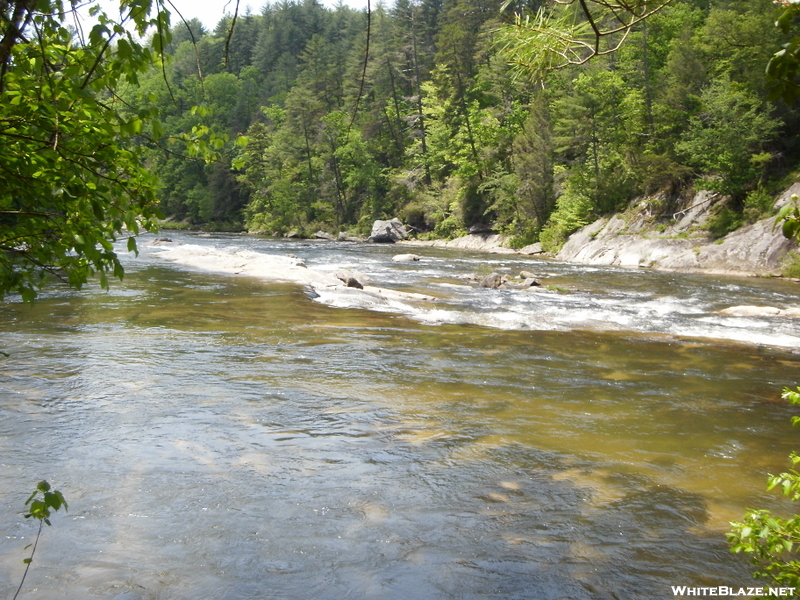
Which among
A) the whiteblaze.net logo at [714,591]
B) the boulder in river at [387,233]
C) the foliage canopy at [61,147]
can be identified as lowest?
the whiteblaze.net logo at [714,591]

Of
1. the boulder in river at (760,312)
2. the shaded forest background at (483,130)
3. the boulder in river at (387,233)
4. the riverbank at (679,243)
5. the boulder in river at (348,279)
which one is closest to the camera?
the boulder in river at (760,312)

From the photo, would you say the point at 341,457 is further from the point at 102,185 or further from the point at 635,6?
the point at 635,6

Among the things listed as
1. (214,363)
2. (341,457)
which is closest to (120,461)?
(341,457)

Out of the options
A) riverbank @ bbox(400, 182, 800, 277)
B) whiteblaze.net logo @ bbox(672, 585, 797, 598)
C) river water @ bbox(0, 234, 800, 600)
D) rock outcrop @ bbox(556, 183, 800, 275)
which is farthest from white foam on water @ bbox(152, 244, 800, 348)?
whiteblaze.net logo @ bbox(672, 585, 797, 598)

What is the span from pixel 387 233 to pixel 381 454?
40174 millimetres

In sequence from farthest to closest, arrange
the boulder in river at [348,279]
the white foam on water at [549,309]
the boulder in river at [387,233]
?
1. the boulder in river at [387,233]
2. the boulder in river at [348,279]
3. the white foam on water at [549,309]

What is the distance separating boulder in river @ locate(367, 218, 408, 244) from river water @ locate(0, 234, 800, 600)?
1298 inches

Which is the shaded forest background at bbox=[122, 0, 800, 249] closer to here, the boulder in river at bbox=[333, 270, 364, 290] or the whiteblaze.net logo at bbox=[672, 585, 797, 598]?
the whiteblaze.net logo at bbox=[672, 585, 797, 598]

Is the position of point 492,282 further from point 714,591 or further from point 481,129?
point 481,129

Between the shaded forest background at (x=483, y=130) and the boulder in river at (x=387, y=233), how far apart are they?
236 cm

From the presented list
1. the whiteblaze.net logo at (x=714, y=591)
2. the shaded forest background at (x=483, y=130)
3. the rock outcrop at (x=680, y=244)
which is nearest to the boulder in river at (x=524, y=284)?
the shaded forest background at (x=483, y=130)

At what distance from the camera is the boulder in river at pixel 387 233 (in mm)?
46094

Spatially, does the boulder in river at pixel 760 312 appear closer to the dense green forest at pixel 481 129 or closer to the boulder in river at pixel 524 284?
the dense green forest at pixel 481 129

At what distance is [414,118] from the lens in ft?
180
